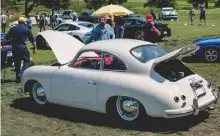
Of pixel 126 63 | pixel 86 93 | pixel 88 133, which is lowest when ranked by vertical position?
pixel 88 133

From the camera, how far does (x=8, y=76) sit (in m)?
12.2

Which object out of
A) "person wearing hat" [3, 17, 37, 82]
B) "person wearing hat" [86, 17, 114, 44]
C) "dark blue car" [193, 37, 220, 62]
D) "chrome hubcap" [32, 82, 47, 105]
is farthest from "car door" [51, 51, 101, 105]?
"dark blue car" [193, 37, 220, 62]

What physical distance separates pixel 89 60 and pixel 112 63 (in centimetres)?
67

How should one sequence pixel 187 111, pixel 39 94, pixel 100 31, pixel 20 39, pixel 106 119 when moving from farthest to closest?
pixel 100 31 → pixel 20 39 → pixel 39 94 → pixel 106 119 → pixel 187 111

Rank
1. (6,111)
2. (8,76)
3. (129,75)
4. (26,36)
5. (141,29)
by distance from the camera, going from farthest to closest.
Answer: (141,29)
(8,76)
(26,36)
(6,111)
(129,75)

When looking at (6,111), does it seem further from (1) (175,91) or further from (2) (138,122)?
(1) (175,91)

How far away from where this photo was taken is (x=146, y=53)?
7461mm

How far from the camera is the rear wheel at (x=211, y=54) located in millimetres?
13672

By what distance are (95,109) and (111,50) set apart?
1.12m

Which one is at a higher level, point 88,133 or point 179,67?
point 179,67

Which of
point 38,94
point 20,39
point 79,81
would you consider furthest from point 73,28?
point 79,81

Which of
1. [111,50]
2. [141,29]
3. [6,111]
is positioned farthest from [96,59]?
[141,29]

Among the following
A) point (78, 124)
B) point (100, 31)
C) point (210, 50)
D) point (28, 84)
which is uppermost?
point (100, 31)

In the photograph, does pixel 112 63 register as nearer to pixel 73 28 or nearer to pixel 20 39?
pixel 20 39
